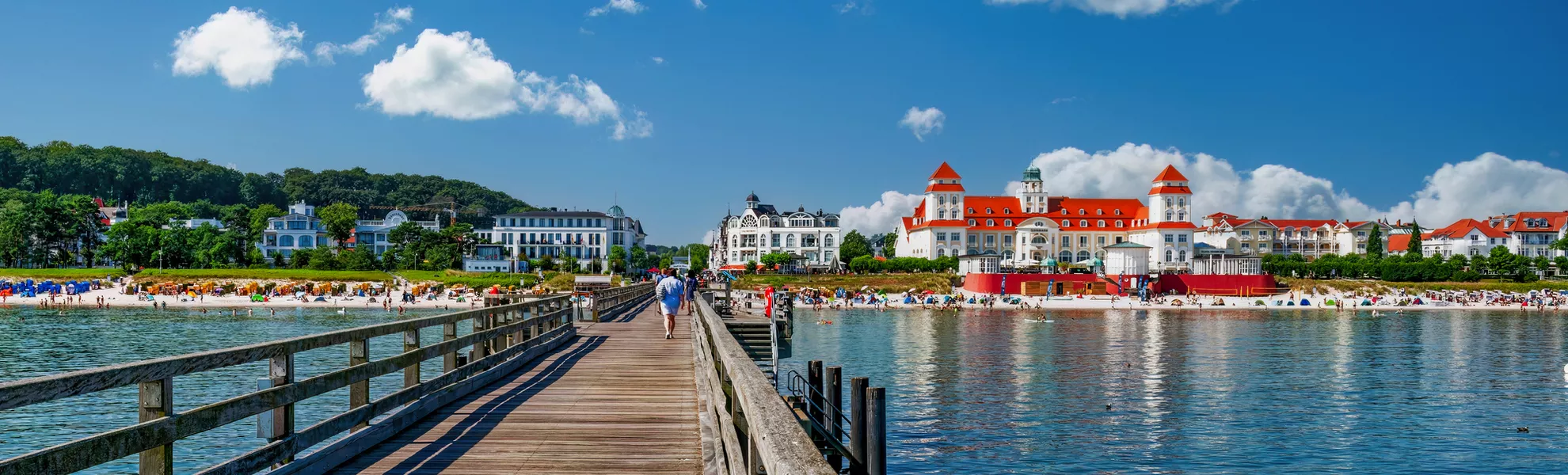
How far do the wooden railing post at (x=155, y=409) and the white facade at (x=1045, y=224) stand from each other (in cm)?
11649

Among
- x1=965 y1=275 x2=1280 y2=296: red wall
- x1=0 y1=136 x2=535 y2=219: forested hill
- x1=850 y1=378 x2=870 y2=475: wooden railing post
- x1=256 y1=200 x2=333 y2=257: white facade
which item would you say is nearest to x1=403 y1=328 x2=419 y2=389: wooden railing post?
x1=850 y1=378 x2=870 y2=475: wooden railing post

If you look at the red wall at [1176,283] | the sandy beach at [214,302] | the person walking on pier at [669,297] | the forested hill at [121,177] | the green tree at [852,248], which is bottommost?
the sandy beach at [214,302]

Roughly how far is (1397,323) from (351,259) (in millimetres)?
94088

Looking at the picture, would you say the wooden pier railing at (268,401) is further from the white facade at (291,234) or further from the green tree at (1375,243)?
the green tree at (1375,243)

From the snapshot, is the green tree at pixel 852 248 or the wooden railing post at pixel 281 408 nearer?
the wooden railing post at pixel 281 408

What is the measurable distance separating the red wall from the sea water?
39.0m

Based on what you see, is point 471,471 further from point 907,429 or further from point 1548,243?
point 1548,243

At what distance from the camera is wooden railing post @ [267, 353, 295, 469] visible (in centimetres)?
671

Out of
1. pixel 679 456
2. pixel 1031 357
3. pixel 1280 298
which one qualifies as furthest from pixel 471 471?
pixel 1280 298

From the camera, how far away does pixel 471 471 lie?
731cm

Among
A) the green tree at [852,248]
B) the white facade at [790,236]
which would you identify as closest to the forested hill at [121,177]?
the white facade at [790,236]

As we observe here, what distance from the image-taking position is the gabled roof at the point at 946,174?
12781 cm

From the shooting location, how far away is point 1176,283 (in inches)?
4178

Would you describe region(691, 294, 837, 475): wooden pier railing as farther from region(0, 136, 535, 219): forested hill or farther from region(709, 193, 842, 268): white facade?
region(0, 136, 535, 219): forested hill
